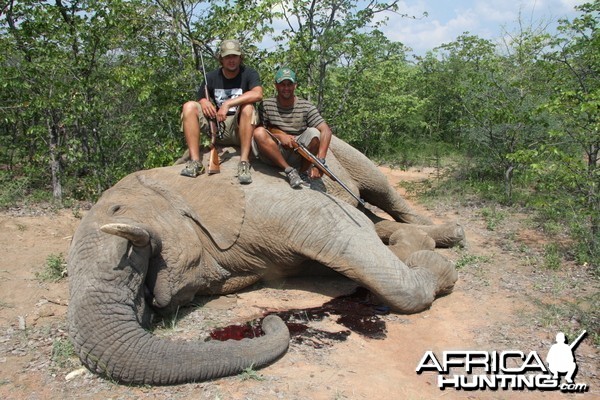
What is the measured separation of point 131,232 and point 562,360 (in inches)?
130

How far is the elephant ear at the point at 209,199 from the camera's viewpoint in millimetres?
5086

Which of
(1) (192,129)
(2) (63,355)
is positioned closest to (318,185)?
(1) (192,129)

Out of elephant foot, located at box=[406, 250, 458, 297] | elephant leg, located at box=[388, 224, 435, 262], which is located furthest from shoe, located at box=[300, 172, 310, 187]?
elephant foot, located at box=[406, 250, 458, 297]

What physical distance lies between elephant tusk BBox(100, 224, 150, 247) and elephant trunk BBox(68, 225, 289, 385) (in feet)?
0.29

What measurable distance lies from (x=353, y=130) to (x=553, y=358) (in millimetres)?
7420

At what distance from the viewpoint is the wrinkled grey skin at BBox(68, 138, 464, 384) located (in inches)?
141

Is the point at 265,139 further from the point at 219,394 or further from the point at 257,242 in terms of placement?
the point at 219,394

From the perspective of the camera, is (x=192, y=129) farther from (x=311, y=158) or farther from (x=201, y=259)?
(x=201, y=259)

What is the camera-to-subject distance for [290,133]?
5965 millimetres

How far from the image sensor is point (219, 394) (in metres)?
3.53

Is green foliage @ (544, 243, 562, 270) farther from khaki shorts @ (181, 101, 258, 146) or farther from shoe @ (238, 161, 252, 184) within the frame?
khaki shorts @ (181, 101, 258, 146)

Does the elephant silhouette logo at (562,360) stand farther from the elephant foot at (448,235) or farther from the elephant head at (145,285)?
the elephant foot at (448,235)

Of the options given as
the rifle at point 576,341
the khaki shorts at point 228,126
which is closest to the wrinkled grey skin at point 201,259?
the khaki shorts at point 228,126

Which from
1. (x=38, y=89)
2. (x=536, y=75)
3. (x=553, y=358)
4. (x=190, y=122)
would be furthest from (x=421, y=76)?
(x=553, y=358)
